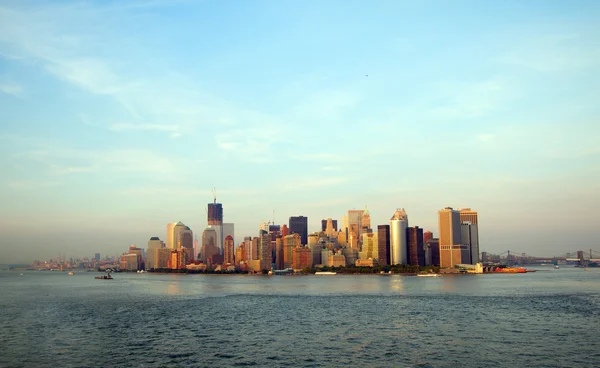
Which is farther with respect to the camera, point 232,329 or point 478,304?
point 478,304

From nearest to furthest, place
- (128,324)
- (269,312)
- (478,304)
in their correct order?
(128,324), (269,312), (478,304)

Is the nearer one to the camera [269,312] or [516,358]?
[516,358]

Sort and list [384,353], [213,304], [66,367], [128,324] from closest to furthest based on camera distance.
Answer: [66,367] → [384,353] → [128,324] → [213,304]

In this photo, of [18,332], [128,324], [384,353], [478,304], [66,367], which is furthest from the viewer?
[478,304]

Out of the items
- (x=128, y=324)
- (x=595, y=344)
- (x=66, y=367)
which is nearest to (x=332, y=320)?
(x=128, y=324)

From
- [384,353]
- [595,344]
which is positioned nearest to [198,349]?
[384,353]

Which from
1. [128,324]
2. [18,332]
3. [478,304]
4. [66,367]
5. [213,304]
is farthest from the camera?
[213,304]

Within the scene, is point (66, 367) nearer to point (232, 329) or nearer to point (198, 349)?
point (198, 349)

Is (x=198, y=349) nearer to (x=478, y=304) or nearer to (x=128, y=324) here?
(x=128, y=324)
